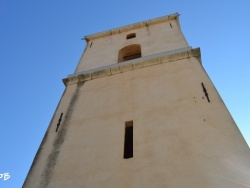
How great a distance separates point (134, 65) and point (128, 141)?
3553 millimetres

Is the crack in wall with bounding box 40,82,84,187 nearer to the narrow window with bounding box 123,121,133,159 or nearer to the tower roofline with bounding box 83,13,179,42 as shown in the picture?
the narrow window with bounding box 123,121,133,159

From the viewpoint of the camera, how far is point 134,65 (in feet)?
33.9

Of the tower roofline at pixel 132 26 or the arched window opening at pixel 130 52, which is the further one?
the tower roofline at pixel 132 26

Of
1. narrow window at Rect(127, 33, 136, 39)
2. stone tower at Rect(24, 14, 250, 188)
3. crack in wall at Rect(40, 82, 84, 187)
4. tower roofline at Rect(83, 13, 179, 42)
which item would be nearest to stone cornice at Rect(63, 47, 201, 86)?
stone tower at Rect(24, 14, 250, 188)

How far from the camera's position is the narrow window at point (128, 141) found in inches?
277

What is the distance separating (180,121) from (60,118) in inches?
140

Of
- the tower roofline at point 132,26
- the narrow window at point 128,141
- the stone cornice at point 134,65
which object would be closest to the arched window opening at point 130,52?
the tower roofline at point 132,26

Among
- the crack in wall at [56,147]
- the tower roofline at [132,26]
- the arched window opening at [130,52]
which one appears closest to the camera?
the crack in wall at [56,147]

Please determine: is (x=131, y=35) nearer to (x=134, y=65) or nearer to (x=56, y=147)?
(x=134, y=65)

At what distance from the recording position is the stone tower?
5.91 meters

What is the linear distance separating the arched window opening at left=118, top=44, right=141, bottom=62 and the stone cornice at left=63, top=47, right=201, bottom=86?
9.92 feet

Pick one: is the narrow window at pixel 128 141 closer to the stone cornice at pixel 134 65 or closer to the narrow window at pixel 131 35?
the stone cornice at pixel 134 65

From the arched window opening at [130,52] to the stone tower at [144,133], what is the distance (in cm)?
304

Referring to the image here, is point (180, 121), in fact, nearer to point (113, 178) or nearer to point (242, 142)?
point (242, 142)
